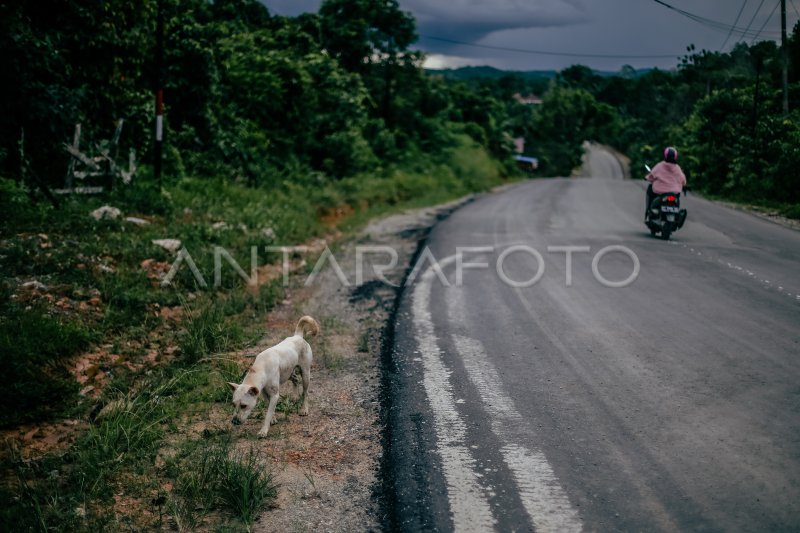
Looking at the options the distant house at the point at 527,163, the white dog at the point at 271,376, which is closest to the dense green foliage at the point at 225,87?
the white dog at the point at 271,376

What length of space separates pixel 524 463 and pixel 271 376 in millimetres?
1883

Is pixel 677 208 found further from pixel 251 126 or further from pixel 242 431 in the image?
pixel 251 126

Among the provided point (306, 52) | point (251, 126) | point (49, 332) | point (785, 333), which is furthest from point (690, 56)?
point (49, 332)

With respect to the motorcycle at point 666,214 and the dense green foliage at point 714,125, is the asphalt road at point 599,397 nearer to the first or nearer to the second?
the motorcycle at point 666,214

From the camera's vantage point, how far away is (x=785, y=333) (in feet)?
19.6

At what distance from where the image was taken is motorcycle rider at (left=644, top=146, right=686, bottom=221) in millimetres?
11797

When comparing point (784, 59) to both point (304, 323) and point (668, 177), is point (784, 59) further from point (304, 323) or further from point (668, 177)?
point (304, 323)

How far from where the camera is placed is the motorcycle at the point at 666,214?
11.6 metres

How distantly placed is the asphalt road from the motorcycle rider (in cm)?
266

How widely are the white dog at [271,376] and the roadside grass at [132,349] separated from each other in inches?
10.3

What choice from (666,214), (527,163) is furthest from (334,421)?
(527,163)

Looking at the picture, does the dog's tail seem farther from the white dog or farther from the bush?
the bush

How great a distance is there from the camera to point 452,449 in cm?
400

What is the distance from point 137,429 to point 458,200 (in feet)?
60.2
